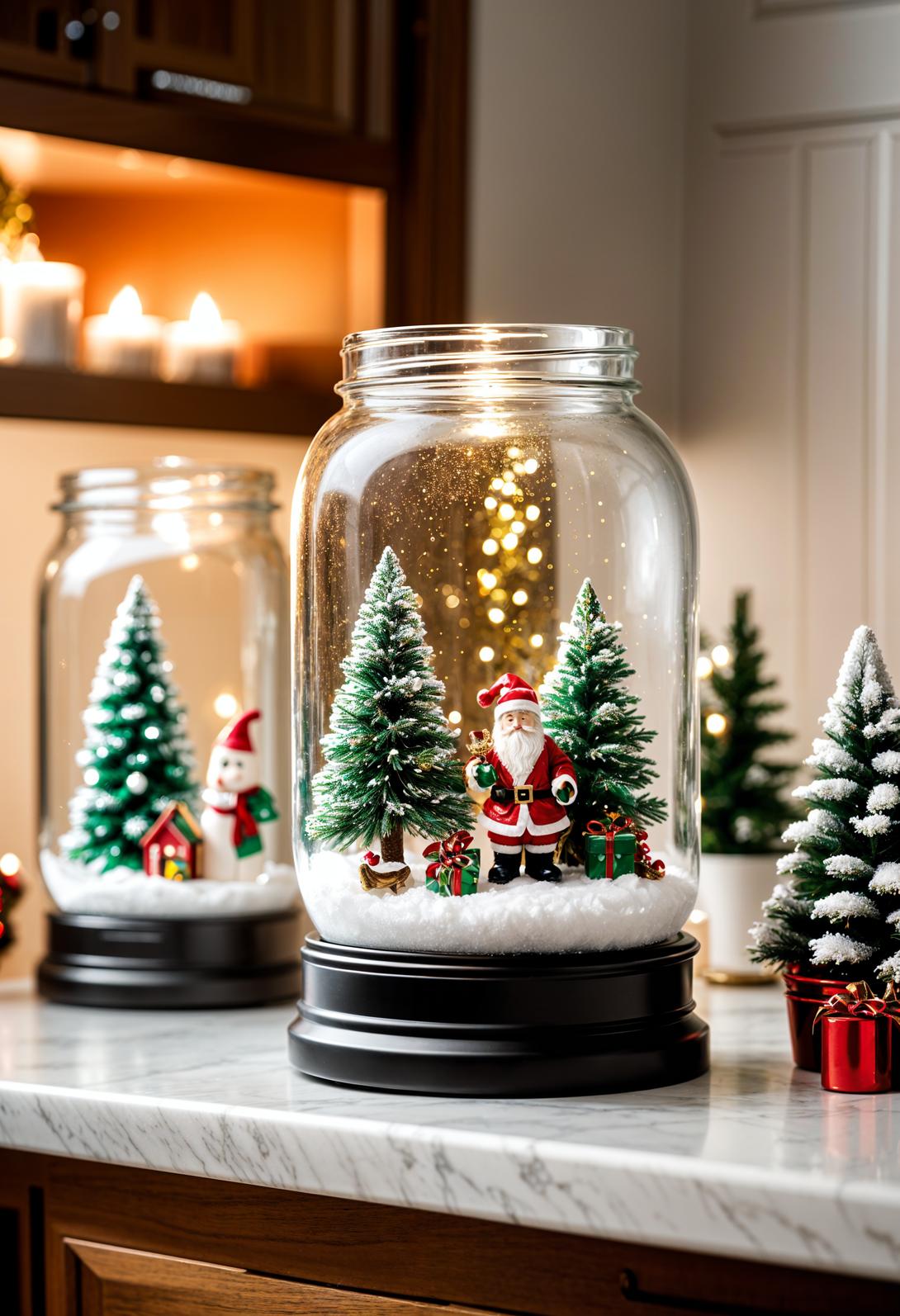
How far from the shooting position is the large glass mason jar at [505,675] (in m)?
1.21

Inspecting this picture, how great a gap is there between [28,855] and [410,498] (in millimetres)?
858

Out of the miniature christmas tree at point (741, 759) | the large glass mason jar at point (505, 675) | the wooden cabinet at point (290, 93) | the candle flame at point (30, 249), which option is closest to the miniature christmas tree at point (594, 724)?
the large glass mason jar at point (505, 675)

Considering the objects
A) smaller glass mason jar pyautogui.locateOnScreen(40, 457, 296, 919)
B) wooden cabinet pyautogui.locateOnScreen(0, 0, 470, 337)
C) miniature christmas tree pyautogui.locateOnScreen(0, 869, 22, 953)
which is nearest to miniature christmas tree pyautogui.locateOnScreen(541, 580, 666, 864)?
smaller glass mason jar pyautogui.locateOnScreen(40, 457, 296, 919)

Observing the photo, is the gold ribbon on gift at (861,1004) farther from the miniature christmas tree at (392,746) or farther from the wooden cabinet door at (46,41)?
the wooden cabinet door at (46,41)

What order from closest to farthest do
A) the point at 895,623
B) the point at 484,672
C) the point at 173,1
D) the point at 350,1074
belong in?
the point at 350,1074
the point at 484,672
the point at 173,1
the point at 895,623

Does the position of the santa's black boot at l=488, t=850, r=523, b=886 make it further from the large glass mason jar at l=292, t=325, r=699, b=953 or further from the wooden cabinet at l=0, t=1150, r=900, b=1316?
the wooden cabinet at l=0, t=1150, r=900, b=1316

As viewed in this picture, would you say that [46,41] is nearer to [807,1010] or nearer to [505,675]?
[505,675]

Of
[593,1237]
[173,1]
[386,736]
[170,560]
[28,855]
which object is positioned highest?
[173,1]

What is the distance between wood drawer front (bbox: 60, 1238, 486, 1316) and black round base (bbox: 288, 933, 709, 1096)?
A: 0.47ft

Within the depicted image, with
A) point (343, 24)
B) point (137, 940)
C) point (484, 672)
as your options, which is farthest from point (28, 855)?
point (343, 24)

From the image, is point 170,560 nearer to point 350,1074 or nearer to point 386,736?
point 386,736

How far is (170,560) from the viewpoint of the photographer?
1.75 meters

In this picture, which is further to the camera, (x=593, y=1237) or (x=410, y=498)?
(x=410, y=498)

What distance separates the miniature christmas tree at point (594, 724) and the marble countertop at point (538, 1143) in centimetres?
21
